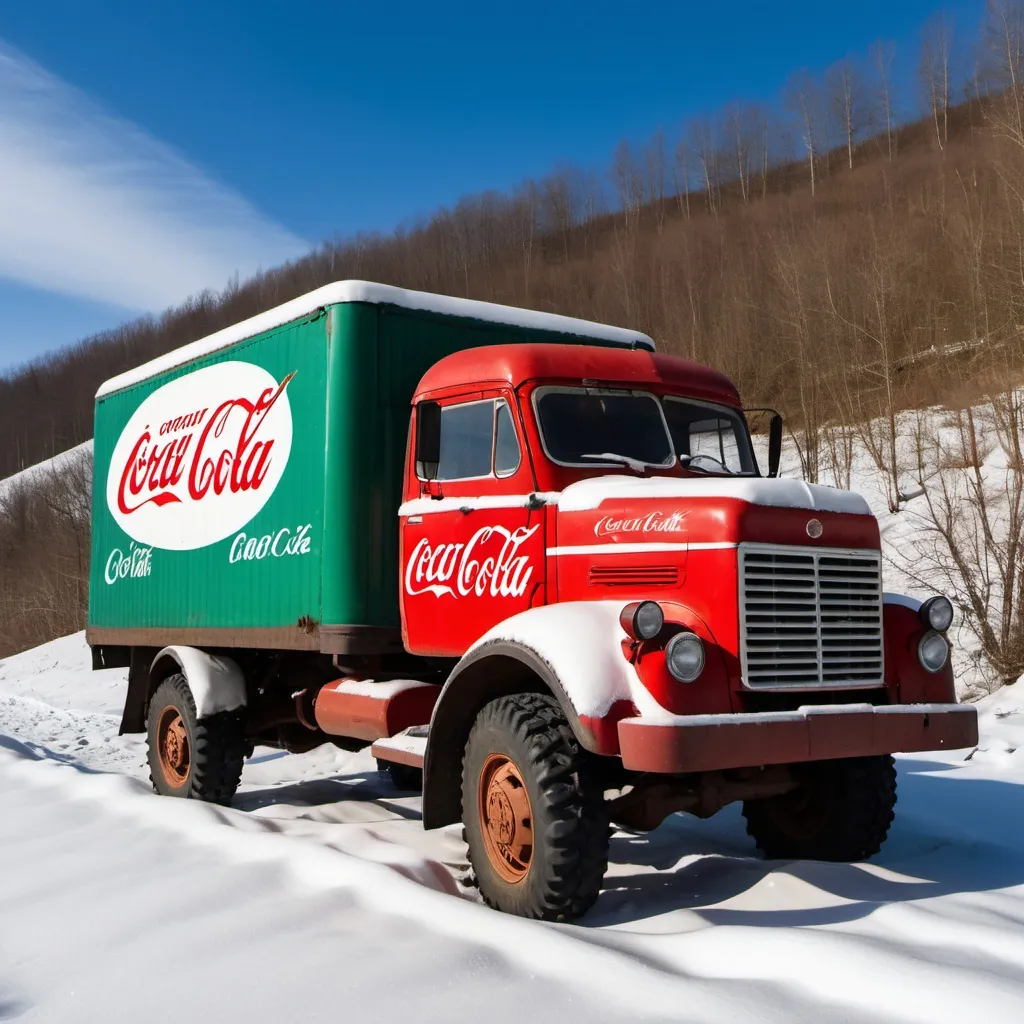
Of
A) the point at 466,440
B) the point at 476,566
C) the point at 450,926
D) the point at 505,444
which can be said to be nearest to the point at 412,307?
the point at 466,440

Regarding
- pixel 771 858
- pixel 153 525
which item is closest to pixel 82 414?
pixel 153 525

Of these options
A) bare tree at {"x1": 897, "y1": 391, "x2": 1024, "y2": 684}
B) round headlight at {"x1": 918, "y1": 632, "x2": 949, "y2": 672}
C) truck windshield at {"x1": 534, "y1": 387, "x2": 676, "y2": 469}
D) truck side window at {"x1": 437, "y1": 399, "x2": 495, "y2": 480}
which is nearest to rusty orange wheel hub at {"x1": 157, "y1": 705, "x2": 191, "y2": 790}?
truck side window at {"x1": 437, "y1": 399, "x2": 495, "y2": 480}

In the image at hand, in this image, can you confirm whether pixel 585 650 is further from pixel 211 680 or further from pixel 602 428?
pixel 211 680

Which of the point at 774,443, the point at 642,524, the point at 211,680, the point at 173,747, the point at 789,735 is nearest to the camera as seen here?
the point at 789,735

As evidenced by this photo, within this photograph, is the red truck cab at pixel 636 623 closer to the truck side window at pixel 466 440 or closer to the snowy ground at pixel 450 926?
the truck side window at pixel 466 440

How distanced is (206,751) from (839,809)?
438cm

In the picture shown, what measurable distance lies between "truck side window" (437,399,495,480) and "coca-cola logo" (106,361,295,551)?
154cm

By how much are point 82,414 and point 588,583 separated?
253 feet

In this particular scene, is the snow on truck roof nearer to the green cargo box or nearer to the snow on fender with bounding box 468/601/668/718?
the green cargo box

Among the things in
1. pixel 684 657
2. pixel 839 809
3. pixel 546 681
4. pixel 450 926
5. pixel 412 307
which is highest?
pixel 412 307

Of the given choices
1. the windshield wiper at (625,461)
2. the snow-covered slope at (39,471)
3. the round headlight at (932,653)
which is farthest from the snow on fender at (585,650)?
the snow-covered slope at (39,471)

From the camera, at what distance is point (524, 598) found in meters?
5.32

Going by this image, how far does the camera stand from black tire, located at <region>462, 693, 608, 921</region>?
4.29 m

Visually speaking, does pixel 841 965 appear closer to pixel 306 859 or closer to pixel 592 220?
pixel 306 859
